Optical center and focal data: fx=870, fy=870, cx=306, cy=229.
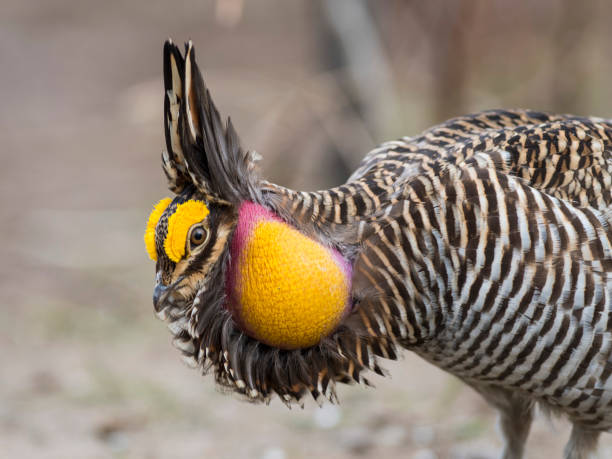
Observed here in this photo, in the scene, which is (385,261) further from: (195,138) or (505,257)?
(195,138)

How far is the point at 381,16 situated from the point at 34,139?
462 centimetres

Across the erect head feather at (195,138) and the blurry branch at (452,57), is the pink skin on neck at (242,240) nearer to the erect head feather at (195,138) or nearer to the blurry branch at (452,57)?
the erect head feather at (195,138)

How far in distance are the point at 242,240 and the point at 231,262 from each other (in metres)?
0.08

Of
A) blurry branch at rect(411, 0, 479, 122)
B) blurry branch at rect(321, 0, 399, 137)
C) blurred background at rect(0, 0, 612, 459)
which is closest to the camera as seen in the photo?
blurred background at rect(0, 0, 612, 459)

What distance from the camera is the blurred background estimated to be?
444 centimetres

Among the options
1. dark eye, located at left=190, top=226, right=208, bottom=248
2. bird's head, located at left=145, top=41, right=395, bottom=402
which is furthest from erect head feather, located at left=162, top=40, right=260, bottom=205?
dark eye, located at left=190, top=226, right=208, bottom=248

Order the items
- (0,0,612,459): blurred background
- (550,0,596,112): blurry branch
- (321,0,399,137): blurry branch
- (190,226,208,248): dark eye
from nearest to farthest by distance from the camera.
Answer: (190,226,208,248): dark eye < (0,0,612,459): blurred background < (321,0,399,137): blurry branch < (550,0,596,112): blurry branch

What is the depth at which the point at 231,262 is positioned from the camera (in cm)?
263

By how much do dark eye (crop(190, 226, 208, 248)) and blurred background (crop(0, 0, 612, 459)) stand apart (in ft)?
3.60

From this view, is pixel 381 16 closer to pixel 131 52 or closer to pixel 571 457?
pixel 571 457

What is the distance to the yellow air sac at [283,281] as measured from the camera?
259 cm

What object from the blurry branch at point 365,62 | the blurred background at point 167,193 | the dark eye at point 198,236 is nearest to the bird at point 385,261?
the dark eye at point 198,236

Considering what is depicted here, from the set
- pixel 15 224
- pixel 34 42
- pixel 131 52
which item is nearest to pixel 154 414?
pixel 15 224

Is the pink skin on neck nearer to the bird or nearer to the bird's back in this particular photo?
the bird
